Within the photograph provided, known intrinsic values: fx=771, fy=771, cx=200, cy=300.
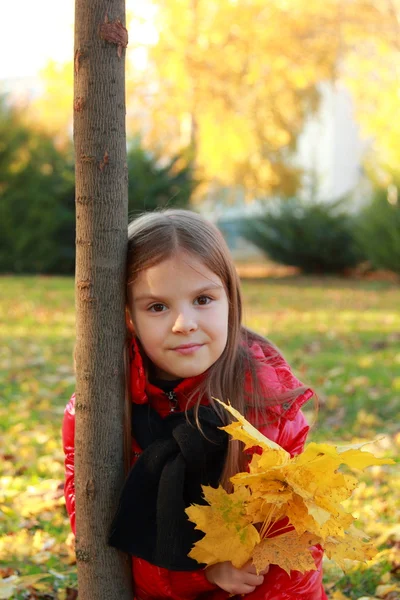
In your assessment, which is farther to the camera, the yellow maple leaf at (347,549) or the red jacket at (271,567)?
the red jacket at (271,567)

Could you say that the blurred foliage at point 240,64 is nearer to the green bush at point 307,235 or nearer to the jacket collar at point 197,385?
the green bush at point 307,235

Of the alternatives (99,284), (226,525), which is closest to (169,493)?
(226,525)

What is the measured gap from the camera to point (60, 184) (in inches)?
609

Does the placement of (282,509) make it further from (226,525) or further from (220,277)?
(220,277)

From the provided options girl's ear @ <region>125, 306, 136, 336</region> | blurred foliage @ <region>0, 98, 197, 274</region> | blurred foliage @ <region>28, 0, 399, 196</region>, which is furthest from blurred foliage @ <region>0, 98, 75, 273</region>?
girl's ear @ <region>125, 306, 136, 336</region>

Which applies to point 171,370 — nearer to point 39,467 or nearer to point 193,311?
point 193,311

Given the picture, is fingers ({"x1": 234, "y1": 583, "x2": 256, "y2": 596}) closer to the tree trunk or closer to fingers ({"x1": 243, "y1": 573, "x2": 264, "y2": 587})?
fingers ({"x1": 243, "y1": 573, "x2": 264, "y2": 587})

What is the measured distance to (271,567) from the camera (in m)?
2.05

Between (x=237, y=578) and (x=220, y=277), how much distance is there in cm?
78

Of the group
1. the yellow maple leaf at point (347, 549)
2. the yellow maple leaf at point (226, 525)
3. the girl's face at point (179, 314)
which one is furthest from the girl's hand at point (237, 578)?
the girl's face at point (179, 314)

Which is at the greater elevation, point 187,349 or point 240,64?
point 240,64

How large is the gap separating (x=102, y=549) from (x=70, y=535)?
0.95 metres

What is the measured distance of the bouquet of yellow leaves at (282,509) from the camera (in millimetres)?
1648

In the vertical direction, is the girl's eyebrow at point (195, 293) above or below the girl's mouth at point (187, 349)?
above
